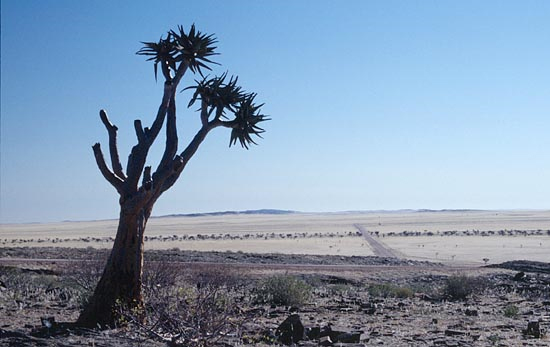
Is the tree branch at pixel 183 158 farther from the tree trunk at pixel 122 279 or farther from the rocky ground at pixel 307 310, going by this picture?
the rocky ground at pixel 307 310

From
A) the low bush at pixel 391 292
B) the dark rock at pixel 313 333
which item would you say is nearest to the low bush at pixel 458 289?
the low bush at pixel 391 292

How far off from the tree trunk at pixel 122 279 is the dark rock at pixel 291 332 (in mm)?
2912

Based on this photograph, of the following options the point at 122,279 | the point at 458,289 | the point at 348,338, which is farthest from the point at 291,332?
the point at 458,289

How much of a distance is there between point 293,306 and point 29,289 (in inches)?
353

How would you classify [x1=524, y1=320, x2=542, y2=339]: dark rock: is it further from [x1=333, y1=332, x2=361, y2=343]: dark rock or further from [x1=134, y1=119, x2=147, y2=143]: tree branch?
[x1=134, y1=119, x2=147, y2=143]: tree branch

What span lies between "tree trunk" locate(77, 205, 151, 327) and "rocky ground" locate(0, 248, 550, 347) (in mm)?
527

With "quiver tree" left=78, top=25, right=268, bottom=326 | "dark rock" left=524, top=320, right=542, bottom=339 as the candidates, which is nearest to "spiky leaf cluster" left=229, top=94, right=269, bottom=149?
"quiver tree" left=78, top=25, right=268, bottom=326

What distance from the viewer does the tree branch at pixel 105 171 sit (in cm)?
1518

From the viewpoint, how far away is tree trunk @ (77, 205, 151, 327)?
1470 cm

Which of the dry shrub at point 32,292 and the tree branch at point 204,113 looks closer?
the tree branch at point 204,113

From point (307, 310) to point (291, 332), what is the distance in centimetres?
630

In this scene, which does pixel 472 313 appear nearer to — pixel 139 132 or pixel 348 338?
pixel 348 338

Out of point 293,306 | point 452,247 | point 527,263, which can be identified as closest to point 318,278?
point 293,306

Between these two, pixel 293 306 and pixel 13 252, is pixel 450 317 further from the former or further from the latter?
pixel 13 252
